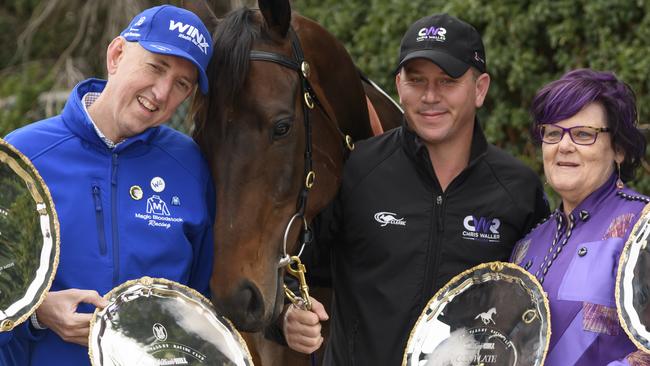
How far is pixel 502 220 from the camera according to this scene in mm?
3000

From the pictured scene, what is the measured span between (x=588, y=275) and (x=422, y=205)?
0.67m

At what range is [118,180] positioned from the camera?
8.24ft

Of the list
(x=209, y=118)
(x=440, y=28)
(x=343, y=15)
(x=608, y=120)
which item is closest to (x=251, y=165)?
(x=209, y=118)

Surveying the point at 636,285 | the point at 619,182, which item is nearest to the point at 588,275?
the point at 636,285

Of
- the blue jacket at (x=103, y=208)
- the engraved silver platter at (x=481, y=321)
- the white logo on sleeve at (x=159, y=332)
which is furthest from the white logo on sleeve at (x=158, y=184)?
the engraved silver platter at (x=481, y=321)

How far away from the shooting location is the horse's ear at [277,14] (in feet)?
9.34

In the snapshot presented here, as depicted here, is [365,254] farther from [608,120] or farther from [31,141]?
[31,141]

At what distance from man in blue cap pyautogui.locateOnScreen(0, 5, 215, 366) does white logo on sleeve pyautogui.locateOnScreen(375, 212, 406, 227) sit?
632 mm

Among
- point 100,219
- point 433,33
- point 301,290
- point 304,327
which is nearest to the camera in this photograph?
point 100,219

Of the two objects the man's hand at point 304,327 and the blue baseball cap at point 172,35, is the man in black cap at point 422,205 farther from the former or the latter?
the blue baseball cap at point 172,35

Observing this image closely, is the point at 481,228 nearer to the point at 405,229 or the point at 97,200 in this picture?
the point at 405,229

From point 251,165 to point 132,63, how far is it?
45 cm

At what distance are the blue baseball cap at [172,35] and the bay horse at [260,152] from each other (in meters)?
0.18

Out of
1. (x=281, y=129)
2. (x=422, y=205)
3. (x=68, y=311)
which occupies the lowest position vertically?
(x=68, y=311)
